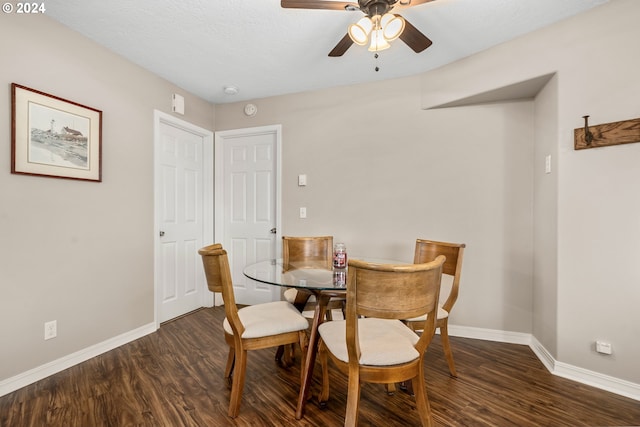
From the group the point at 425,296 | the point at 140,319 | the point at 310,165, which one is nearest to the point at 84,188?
the point at 140,319

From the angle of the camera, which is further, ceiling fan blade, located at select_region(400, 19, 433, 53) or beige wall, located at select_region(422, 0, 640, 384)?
beige wall, located at select_region(422, 0, 640, 384)

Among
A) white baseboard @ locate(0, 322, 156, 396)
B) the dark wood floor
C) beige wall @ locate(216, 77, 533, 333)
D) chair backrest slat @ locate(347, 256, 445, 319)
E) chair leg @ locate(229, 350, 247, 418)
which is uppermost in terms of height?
beige wall @ locate(216, 77, 533, 333)

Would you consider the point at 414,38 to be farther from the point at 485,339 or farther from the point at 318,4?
the point at 485,339

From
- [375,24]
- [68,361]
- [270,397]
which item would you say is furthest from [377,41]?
[68,361]

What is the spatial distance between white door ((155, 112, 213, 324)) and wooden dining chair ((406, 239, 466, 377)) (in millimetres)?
2417

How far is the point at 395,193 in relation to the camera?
300cm

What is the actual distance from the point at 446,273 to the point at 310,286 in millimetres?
1071

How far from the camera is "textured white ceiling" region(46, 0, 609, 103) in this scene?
1969 millimetres

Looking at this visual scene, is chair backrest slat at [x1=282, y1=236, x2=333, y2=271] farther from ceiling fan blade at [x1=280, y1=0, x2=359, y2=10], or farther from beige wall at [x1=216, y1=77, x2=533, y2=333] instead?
ceiling fan blade at [x1=280, y1=0, x2=359, y2=10]

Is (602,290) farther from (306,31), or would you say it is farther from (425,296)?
(306,31)

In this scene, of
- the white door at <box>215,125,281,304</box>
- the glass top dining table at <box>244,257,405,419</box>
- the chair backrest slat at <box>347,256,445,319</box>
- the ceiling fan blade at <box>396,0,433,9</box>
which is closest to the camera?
the chair backrest slat at <box>347,256,445,319</box>

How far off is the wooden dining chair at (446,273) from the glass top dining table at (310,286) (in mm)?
560

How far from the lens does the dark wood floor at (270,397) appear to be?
64.2 inches

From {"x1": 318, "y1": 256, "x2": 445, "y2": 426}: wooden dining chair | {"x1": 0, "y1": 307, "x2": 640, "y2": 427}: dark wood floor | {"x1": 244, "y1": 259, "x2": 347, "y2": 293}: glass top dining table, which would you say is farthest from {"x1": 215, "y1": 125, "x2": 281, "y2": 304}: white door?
{"x1": 318, "y1": 256, "x2": 445, "y2": 426}: wooden dining chair
